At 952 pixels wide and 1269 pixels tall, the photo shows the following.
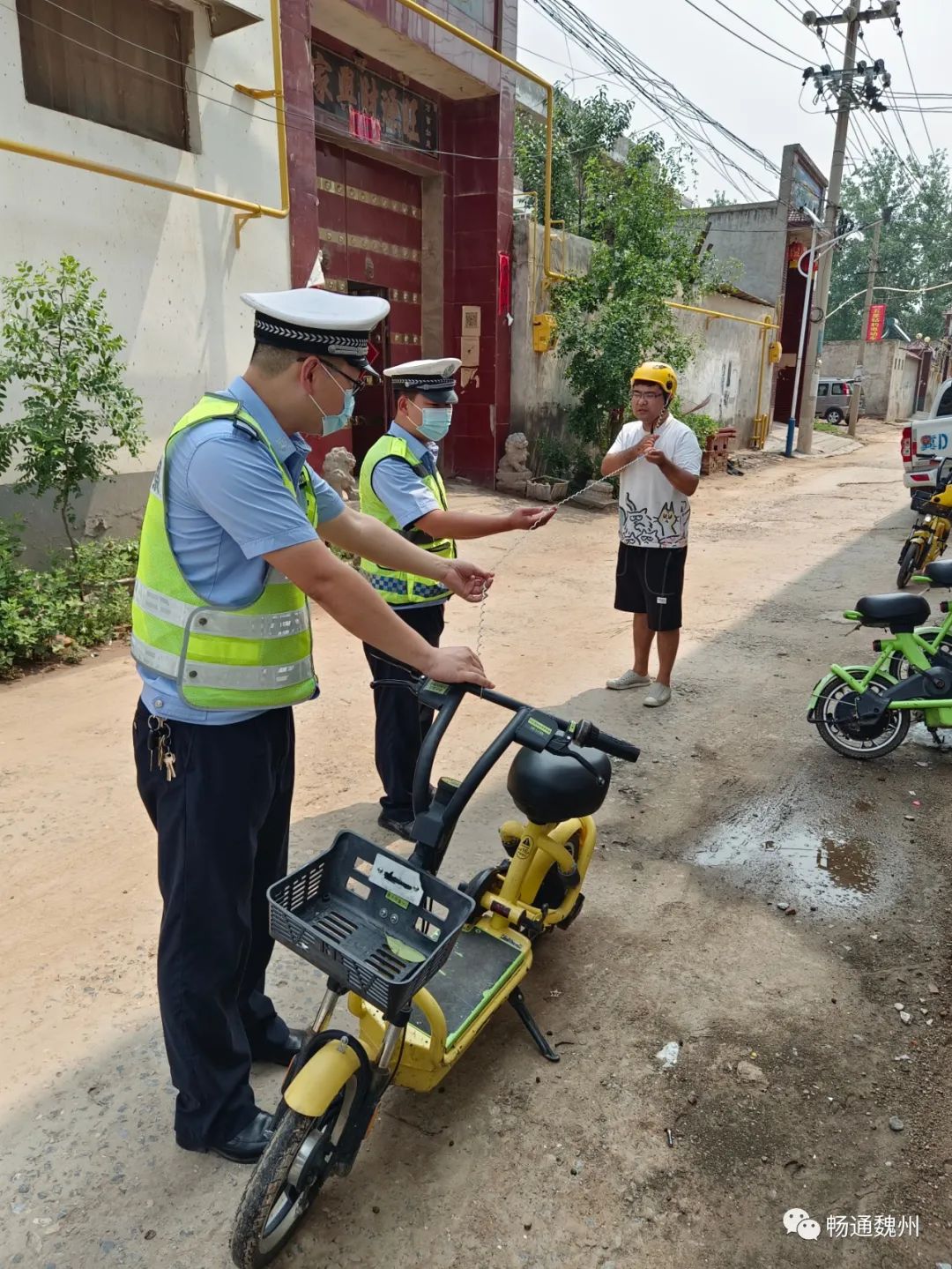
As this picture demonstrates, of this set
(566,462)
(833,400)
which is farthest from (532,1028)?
(833,400)

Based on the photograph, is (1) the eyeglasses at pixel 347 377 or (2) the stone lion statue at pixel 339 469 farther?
(2) the stone lion statue at pixel 339 469

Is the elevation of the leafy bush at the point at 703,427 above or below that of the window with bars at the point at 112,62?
below

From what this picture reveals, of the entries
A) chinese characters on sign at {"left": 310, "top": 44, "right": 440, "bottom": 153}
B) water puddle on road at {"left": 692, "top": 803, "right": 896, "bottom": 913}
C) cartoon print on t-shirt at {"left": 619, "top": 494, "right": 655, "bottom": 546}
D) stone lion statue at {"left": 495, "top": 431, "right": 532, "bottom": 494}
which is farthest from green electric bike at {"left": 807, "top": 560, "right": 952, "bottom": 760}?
chinese characters on sign at {"left": 310, "top": 44, "right": 440, "bottom": 153}

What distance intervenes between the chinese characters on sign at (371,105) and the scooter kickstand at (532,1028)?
9763mm

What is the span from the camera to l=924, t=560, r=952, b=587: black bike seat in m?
4.20

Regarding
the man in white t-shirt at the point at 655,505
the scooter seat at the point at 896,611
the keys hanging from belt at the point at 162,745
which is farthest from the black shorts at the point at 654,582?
the keys hanging from belt at the point at 162,745

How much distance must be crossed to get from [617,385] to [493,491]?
2.17m

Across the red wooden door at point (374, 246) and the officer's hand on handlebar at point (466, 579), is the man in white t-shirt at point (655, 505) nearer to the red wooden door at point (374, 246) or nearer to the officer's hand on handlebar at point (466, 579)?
the officer's hand on handlebar at point (466, 579)

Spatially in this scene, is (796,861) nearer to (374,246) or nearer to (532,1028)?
(532,1028)

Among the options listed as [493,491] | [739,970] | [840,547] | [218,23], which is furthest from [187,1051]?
[493,491]

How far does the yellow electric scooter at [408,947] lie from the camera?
1.79 metres

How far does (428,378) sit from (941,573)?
2.69 metres

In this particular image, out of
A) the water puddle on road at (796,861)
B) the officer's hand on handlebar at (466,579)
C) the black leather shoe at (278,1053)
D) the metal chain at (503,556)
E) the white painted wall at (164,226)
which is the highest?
the white painted wall at (164,226)

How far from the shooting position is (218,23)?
6996mm
